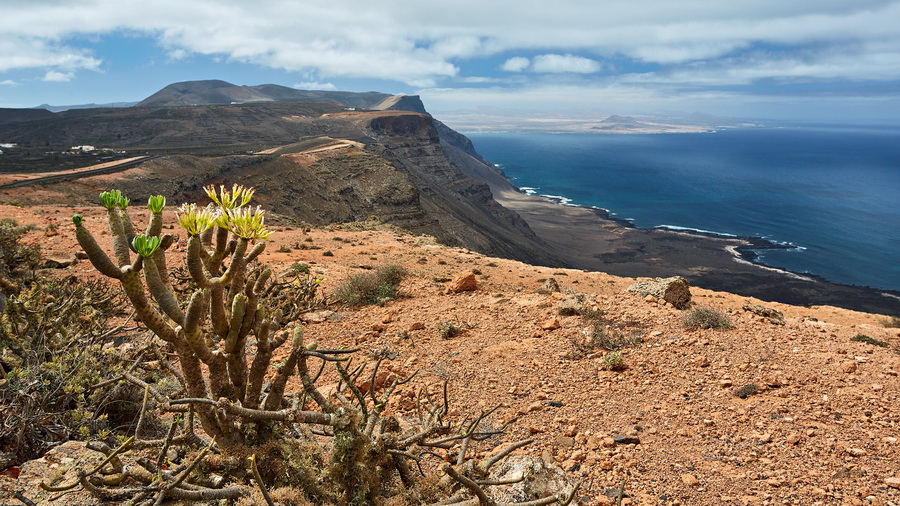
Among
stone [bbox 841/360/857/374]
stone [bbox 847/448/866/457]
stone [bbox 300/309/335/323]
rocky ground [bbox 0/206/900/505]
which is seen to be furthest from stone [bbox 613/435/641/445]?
stone [bbox 300/309/335/323]

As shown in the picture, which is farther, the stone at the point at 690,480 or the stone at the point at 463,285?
the stone at the point at 463,285

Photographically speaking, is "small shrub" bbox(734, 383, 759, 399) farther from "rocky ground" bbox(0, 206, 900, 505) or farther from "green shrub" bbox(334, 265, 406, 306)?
"green shrub" bbox(334, 265, 406, 306)

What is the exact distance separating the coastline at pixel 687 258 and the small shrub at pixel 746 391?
55.5 metres

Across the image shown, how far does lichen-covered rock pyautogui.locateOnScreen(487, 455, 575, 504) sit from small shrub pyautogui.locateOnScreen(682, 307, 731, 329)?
539cm

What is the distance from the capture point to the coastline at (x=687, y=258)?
5403 cm

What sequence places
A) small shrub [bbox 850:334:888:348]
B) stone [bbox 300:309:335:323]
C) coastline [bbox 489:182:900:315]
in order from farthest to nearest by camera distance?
1. coastline [bbox 489:182:900:315]
2. stone [bbox 300:309:335:323]
3. small shrub [bbox 850:334:888:348]

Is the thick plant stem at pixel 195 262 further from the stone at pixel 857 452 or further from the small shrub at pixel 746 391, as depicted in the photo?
the small shrub at pixel 746 391

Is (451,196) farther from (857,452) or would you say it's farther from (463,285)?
(857,452)

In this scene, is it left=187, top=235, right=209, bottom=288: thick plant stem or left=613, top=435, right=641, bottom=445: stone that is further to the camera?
left=613, top=435, right=641, bottom=445: stone

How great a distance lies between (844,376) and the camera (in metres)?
6.27

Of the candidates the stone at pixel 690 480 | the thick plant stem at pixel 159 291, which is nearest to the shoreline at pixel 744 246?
the stone at pixel 690 480

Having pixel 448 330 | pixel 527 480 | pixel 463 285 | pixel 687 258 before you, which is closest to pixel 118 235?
pixel 527 480

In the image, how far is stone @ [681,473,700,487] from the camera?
14.7 feet

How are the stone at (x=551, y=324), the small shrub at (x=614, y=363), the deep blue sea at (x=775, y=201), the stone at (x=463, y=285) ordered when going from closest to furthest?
the small shrub at (x=614, y=363) < the stone at (x=551, y=324) < the stone at (x=463, y=285) < the deep blue sea at (x=775, y=201)
